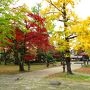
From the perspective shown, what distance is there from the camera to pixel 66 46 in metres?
27.7

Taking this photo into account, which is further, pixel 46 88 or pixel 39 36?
pixel 39 36

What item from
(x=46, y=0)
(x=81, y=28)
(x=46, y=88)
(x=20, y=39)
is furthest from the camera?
(x=20, y=39)

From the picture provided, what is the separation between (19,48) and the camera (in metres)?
33.4

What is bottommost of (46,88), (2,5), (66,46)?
(46,88)

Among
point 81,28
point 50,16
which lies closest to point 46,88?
point 81,28

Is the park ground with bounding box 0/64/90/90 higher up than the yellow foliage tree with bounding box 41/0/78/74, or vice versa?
the yellow foliage tree with bounding box 41/0/78/74

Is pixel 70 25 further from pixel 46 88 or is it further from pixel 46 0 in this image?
pixel 46 88

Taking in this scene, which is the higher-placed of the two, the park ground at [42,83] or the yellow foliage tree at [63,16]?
the yellow foliage tree at [63,16]

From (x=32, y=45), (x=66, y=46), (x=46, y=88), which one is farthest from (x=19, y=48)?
(x=46, y=88)

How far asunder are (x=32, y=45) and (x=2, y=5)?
22.0ft

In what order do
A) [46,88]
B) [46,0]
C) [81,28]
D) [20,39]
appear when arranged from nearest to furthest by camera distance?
[46,88] → [81,28] → [46,0] → [20,39]

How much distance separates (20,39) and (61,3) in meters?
6.82

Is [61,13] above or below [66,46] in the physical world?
above

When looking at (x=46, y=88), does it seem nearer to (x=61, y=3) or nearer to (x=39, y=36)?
(x=61, y=3)
